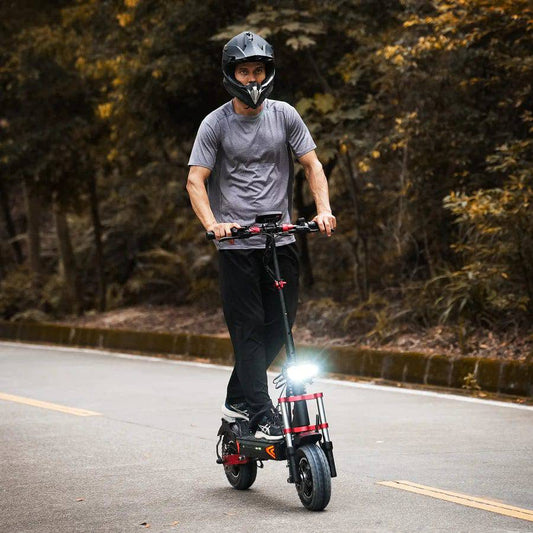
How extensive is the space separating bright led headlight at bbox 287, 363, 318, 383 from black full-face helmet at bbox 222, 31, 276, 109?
130cm

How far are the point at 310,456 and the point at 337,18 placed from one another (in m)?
10.6

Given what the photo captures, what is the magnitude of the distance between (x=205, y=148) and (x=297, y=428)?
1.49 m

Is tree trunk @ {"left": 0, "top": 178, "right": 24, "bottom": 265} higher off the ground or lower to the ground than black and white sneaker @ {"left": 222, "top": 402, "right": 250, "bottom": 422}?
higher

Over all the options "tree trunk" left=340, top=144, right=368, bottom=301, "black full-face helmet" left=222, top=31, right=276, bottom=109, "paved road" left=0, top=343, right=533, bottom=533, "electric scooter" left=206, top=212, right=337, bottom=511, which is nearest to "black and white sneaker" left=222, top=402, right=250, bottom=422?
"electric scooter" left=206, top=212, right=337, bottom=511

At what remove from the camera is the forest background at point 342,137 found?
12.6m

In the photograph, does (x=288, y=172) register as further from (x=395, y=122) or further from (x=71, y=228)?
(x=71, y=228)

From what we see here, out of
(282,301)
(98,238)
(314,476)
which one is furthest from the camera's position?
(98,238)

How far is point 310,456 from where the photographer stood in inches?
218

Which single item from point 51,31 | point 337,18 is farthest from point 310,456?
point 51,31

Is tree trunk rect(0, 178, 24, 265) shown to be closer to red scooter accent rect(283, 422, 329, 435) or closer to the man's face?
the man's face

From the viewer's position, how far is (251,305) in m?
6.09

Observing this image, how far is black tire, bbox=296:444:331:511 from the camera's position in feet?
18.2

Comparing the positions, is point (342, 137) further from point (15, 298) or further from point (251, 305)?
point (15, 298)

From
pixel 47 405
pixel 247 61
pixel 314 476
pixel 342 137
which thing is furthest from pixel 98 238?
pixel 314 476
